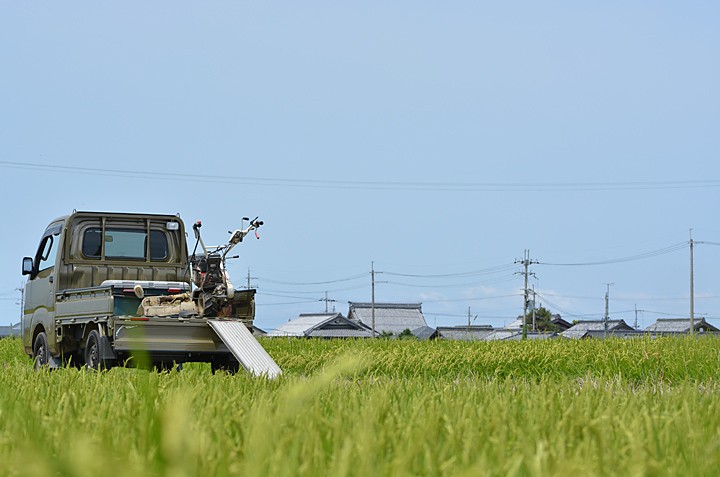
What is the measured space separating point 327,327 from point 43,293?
84.1 m

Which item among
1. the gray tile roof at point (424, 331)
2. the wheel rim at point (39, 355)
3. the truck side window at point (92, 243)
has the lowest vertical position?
the gray tile roof at point (424, 331)

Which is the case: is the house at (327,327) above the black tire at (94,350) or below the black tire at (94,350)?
below

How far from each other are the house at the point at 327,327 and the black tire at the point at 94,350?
82.4 m

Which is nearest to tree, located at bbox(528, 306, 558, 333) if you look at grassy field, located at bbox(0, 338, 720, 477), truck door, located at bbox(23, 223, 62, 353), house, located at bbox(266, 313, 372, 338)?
house, located at bbox(266, 313, 372, 338)

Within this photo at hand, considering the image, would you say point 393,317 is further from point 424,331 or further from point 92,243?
point 92,243

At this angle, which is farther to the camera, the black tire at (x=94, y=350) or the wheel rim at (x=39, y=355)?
the wheel rim at (x=39, y=355)

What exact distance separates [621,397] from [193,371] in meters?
2.82

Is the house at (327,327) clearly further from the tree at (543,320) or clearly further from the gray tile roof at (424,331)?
the tree at (543,320)

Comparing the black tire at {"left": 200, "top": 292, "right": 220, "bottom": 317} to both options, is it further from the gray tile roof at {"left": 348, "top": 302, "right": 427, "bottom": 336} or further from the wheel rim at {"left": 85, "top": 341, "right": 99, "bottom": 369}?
the gray tile roof at {"left": 348, "top": 302, "right": 427, "bottom": 336}

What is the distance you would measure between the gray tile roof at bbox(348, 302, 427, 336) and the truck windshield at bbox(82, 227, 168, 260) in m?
92.7

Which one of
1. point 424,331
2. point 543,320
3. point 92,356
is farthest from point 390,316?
point 92,356

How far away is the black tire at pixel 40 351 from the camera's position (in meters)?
16.4

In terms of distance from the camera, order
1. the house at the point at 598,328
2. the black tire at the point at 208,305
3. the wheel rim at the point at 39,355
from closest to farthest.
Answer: the black tire at the point at 208,305 < the wheel rim at the point at 39,355 < the house at the point at 598,328

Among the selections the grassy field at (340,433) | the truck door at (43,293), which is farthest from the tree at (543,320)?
the grassy field at (340,433)
